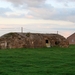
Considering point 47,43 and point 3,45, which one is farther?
point 47,43

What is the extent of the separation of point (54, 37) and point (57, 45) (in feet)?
5.87

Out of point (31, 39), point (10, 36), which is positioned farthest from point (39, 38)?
point (10, 36)

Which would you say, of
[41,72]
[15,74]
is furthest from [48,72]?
[15,74]

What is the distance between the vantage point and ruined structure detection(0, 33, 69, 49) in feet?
160

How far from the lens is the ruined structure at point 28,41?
160ft

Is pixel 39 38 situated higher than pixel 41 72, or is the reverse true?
pixel 39 38

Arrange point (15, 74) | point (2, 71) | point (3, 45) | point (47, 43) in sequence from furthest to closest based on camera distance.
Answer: point (47, 43) < point (3, 45) < point (2, 71) < point (15, 74)

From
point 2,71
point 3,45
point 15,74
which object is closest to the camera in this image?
point 15,74

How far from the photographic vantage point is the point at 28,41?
49875mm

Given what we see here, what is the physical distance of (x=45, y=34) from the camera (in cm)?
5503

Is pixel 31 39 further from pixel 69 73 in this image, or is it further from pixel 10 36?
pixel 69 73

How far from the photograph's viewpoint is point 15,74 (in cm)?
1502

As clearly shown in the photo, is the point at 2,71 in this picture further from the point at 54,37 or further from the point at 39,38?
the point at 54,37

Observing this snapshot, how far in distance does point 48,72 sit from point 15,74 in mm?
2005
